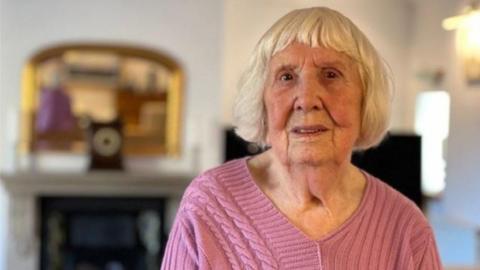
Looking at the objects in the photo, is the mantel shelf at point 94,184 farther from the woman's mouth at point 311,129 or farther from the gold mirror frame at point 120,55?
the woman's mouth at point 311,129

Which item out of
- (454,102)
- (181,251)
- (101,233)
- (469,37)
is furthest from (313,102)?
(101,233)

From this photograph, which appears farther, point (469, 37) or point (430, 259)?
point (469, 37)

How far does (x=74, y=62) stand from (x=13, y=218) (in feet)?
3.24

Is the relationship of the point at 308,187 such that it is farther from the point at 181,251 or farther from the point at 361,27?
the point at 361,27

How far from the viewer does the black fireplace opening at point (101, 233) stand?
3887mm

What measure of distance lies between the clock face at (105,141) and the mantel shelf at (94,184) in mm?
131

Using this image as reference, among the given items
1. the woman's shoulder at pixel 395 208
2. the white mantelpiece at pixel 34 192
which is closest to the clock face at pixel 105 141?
the white mantelpiece at pixel 34 192

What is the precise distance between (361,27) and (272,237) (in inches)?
133

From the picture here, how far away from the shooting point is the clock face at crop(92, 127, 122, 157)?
3852 millimetres

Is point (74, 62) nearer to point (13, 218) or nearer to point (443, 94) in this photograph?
point (13, 218)

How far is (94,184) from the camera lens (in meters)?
3.86

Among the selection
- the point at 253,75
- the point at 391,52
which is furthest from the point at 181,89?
the point at 253,75

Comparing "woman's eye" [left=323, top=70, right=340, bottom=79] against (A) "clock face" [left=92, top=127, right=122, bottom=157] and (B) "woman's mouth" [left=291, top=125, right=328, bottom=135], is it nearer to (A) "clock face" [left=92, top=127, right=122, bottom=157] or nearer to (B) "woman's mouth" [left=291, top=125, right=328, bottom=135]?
(B) "woman's mouth" [left=291, top=125, right=328, bottom=135]

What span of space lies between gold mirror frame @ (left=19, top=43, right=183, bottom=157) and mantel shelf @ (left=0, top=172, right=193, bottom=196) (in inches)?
6.8
